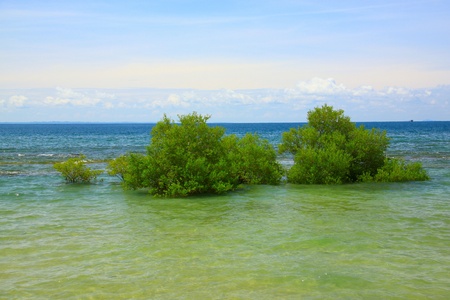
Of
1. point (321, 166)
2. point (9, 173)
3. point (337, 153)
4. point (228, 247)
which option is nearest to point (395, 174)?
point (337, 153)

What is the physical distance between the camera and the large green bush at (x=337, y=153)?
2491 centimetres

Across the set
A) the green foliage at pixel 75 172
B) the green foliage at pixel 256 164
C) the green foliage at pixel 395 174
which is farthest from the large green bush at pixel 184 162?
the green foliage at pixel 395 174

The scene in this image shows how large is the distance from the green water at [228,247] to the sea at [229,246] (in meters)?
0.03

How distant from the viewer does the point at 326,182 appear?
25.0 metres

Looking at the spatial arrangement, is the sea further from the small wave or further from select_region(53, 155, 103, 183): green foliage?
the small wave

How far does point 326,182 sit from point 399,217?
8553 mm

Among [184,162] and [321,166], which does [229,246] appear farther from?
[321,166]

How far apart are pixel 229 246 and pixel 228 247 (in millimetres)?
113

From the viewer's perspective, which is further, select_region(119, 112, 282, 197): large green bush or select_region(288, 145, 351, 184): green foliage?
select_region(288, 145, 351, 184): green foliage

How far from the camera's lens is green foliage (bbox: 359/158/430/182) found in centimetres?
2578

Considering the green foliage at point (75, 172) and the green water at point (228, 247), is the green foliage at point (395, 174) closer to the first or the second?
the green water at point (228, 247)

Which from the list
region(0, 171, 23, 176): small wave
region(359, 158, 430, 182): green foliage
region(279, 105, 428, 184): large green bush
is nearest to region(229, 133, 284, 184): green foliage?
region(279, 105, 428, 184): large green bush

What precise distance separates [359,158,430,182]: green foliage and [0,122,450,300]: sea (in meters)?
3.59

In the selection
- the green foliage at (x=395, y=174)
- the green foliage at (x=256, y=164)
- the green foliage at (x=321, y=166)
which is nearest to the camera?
the green foliage at (x=321, y=166)
